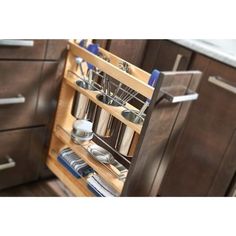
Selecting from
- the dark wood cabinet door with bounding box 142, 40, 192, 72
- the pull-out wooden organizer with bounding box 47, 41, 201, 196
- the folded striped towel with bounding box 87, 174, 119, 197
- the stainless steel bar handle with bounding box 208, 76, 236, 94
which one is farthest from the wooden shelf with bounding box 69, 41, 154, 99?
the stainless steel bar handle with bounding box 208, 76, 236, 94

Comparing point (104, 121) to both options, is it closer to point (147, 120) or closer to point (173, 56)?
point (147, 120)

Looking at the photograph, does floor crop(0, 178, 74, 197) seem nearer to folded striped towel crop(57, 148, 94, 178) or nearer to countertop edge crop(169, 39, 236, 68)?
folded striped towel crop(57, 148, 94, 178)

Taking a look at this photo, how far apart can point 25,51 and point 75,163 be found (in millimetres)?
370

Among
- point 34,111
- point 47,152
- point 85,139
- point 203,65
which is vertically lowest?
point 47,152

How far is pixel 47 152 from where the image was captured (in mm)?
1079

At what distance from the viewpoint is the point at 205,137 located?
107 cm

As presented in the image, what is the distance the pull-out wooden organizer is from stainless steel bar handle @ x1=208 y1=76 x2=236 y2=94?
1.13ft

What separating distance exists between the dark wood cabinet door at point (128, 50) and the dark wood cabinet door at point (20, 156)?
505 mm

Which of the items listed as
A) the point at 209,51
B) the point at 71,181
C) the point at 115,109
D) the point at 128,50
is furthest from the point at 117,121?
the point at 209,51

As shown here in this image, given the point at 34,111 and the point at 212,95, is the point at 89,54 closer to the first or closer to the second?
the point at 34,111

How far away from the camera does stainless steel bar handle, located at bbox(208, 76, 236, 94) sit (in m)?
0.95
